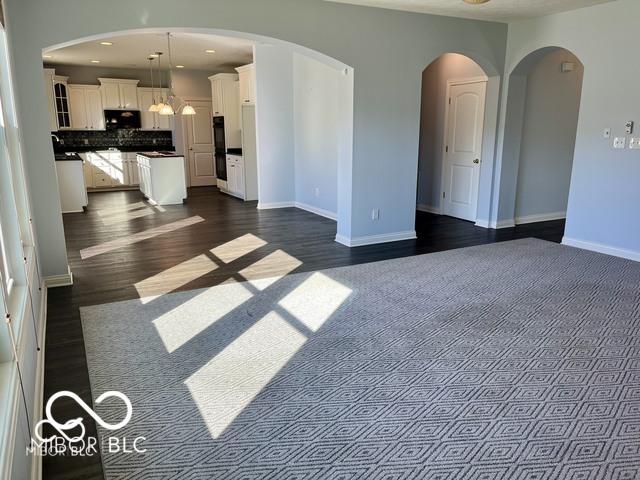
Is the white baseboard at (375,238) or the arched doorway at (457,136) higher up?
the arched doorway at (457,136)

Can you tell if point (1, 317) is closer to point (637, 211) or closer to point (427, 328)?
point (427, 328)

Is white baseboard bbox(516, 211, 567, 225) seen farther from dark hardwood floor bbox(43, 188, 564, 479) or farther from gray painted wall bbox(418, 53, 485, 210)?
gray painted wall bbox(418, 53, 485, 210)

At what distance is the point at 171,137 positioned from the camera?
1196 centimetres

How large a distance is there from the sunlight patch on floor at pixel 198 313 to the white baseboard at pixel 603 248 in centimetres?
422

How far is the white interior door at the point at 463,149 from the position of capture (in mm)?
6984

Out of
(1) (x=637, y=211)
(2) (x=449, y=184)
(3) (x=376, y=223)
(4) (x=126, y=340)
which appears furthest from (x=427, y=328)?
(2) (x=449, y=184)

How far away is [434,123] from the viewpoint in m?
7.79

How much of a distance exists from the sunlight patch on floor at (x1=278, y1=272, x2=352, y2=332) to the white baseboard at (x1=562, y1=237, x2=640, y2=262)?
132 inches

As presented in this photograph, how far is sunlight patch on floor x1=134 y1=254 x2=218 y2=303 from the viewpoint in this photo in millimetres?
4242

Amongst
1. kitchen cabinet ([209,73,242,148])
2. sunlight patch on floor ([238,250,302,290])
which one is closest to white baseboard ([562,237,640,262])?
sunlight patch on floor ([238,250,302,290])

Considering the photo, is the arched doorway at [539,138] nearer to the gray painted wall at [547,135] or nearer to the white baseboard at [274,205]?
the gray painted wall at [547,135]

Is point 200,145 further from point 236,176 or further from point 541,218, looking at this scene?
point 541,218

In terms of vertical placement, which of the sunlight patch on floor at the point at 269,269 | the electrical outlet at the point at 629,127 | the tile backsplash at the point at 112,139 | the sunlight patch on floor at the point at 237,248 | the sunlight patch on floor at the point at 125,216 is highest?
the electrical outlet at the point at 629,127
